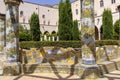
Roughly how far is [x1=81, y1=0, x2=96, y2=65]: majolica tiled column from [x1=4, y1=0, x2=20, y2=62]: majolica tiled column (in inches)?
119

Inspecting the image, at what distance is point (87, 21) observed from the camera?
25.0 ft

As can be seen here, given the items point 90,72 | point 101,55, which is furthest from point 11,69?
point 101,55

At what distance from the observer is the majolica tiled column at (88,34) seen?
7547mm

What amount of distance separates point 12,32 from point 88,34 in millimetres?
3297

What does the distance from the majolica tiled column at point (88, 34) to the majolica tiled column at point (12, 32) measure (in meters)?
3.02

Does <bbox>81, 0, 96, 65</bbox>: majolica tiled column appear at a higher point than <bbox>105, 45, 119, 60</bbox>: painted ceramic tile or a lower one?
higher

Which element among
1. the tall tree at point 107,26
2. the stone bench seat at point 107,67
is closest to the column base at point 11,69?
the stone bench seat at point 107,67

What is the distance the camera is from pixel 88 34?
24.9ft

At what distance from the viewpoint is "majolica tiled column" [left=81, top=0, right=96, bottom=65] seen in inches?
297

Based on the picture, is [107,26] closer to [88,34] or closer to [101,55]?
[101,55]

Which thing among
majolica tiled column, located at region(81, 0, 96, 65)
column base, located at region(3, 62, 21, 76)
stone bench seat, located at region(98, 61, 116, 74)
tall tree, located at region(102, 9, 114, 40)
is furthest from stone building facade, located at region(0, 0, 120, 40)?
column base, located at region(3, 62, 21, 76)

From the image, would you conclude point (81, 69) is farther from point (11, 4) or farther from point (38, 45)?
point (38, 45)

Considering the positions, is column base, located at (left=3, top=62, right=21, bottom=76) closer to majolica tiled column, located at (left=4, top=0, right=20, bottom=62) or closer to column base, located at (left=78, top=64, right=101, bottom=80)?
majolica tiled column, located at (left=4, top=0, right=20, bottom=62)

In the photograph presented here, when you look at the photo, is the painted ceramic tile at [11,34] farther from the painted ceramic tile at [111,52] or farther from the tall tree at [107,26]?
the tall tree at [107,26]
